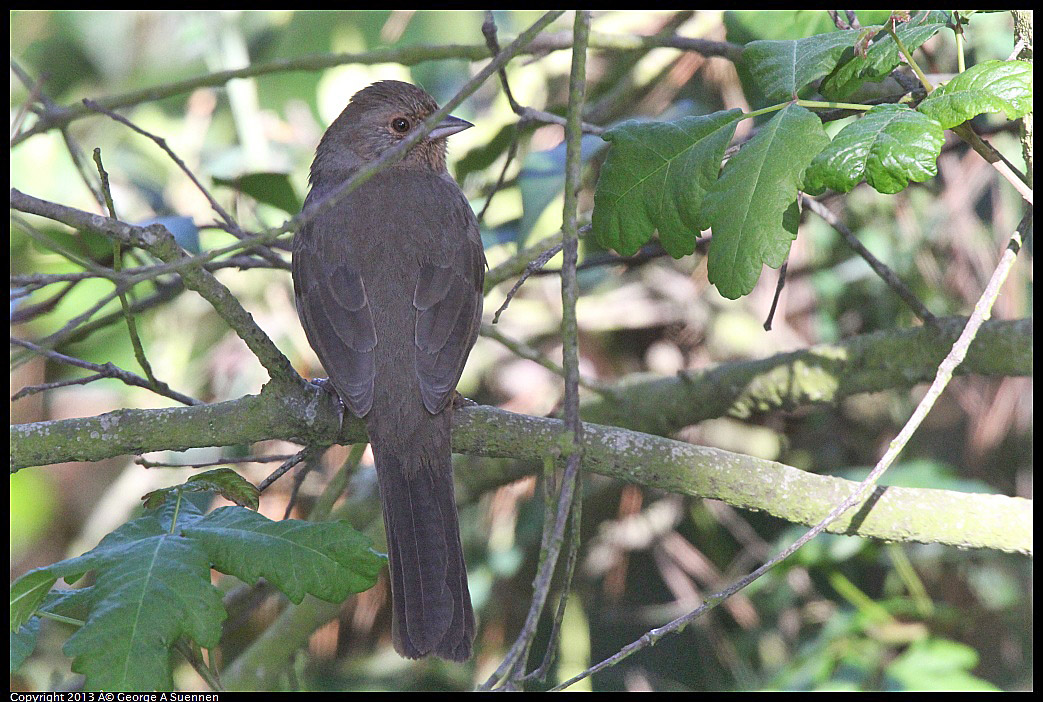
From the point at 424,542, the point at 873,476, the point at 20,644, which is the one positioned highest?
the point at 424,542

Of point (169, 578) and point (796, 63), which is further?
point (796, 63)

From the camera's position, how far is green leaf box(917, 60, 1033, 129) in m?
2.04

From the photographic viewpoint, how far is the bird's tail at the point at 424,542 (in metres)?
2.68

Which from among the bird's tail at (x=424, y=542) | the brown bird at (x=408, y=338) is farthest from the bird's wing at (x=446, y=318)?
the bird's tail at (x=424, y=542)

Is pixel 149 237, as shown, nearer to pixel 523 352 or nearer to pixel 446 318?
pixel 446 318

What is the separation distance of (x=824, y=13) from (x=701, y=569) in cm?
284

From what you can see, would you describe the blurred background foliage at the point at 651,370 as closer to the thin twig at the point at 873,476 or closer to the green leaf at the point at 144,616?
the thin twig at the point at 873,476

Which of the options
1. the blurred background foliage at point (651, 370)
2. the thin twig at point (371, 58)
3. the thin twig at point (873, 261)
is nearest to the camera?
the thin twig at point (873, 261)

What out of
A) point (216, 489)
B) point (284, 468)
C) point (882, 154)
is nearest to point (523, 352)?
point (284, 468)

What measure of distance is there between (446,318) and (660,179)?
3.52 feet

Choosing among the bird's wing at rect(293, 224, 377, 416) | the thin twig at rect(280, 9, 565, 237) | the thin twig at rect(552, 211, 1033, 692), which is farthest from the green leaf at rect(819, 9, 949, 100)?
the bird's wing at rect(293, 224, 377, 416)

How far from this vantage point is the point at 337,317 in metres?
3.27

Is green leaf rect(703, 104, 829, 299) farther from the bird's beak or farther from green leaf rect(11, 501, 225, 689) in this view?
the bird's beak

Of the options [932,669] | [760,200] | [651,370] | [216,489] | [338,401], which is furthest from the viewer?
[651,370]
